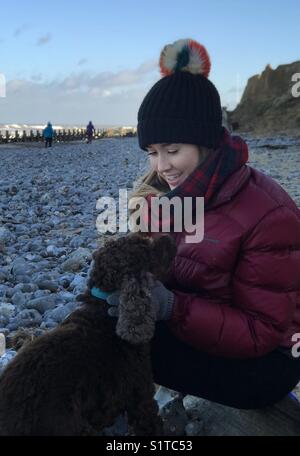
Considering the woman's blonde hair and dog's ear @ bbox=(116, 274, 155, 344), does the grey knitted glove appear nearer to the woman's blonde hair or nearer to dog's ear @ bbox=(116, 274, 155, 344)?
dog's ear @ bbox=(116, 274, 155, 344)

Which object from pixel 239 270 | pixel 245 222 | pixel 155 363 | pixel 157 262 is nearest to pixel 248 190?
pixel 245 222

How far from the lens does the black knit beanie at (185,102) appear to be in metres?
3.56

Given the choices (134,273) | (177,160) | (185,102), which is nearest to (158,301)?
(134,273)

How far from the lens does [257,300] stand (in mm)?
3111

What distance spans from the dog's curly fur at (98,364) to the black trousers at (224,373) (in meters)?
0.29

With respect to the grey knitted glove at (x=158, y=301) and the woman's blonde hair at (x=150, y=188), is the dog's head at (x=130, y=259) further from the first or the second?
the woman's blonde hair at (x=150, y=188)

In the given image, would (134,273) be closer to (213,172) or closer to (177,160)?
(213,172)

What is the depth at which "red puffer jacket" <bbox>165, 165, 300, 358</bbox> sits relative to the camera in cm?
310

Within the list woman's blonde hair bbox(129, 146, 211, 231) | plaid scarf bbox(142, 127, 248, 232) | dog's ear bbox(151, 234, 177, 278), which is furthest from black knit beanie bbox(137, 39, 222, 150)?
dog's ear bbox(151, 234, 177, 278)

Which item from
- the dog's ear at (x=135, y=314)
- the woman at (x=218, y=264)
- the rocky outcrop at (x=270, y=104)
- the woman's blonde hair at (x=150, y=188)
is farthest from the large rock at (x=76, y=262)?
the rocky outcrop at (x=270, y=104)

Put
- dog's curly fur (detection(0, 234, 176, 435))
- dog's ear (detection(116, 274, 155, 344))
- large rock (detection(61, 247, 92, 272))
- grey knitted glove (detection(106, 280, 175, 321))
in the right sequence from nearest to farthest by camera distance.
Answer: dog's curly fur (detection(0, 234, 176, 435)), dog's ear (detection(116, 274, 155, 344)), grey knitted glove (detection(106, 280, 175, 321)), large rock (detection(61, 247, 92, 272))

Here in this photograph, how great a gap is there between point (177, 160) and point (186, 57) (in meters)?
0.68

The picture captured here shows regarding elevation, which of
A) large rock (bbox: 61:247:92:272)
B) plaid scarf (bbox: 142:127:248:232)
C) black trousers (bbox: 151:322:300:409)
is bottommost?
large rock (bbox: 61:247:92:272)

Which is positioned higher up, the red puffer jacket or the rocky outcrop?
the rocky outcrop
